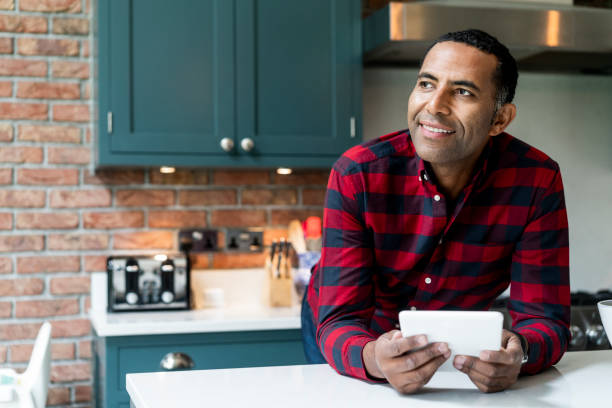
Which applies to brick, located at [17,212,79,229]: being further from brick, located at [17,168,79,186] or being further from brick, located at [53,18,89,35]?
brick, located at [53,18,89,35]

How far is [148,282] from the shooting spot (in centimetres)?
253

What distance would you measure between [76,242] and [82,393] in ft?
1.86

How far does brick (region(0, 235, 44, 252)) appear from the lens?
2676 millimetres

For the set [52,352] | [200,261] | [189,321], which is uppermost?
[200,261]

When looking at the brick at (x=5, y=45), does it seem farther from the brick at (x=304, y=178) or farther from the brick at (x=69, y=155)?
the brick at (x=304, y=178)

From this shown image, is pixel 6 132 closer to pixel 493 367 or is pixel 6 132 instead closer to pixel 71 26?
pixel 71 26

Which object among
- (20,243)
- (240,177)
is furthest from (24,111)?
(240,177)

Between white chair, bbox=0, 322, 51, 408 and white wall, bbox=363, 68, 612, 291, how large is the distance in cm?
207

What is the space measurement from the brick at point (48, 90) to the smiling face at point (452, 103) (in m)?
1.68


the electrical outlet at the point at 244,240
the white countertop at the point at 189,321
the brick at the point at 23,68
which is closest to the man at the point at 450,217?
the white countertop at the point at 189,321

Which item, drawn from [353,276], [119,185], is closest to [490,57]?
[353,276]

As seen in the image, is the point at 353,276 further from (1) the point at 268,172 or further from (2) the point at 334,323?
(1) the point at 268,172

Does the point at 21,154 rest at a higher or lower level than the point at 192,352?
higher

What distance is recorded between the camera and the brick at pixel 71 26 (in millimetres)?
2715
